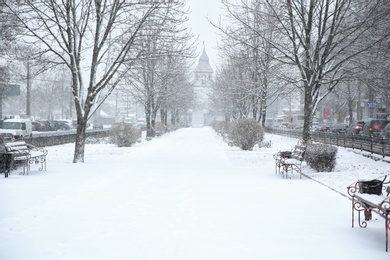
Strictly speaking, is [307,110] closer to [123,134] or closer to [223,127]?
[123,134]

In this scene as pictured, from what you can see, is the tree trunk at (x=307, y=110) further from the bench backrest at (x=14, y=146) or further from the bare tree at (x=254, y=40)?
the bench backrest at (x=14, y=146)

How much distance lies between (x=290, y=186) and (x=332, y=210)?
3.18 m

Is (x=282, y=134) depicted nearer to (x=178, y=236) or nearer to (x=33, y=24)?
(x=33, y=24)

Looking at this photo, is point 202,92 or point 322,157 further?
point 202,92

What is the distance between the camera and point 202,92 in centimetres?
12744

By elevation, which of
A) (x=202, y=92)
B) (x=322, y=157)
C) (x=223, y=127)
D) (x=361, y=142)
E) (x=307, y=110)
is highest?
(x=202, y=92)

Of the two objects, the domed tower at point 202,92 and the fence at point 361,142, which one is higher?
the domed tower at point 202,92

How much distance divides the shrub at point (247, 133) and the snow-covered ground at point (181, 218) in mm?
11972

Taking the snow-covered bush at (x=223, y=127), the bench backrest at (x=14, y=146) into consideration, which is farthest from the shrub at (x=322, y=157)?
the snow-covered bush at (x=223, y=127)

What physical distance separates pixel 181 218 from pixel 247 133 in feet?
60.7

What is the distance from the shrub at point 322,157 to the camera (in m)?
14.3

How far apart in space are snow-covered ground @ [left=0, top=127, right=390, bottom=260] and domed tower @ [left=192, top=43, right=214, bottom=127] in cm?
8665

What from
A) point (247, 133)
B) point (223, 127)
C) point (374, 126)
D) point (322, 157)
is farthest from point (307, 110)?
point (223, 127)

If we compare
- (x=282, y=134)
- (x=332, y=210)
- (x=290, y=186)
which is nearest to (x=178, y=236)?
(x=332, y=210)
